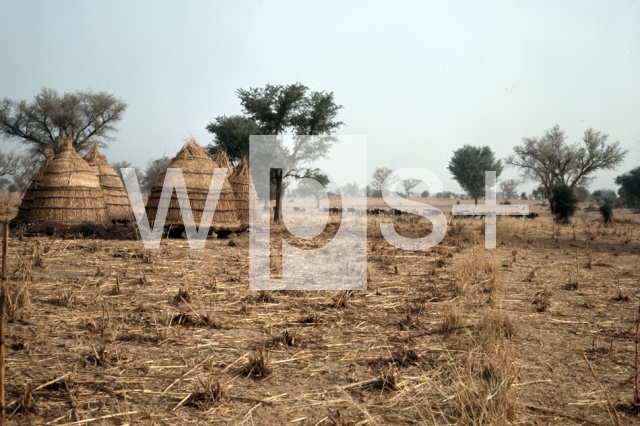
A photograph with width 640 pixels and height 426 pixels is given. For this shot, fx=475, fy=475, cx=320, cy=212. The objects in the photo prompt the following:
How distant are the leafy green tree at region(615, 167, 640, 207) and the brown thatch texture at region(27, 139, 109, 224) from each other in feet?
143

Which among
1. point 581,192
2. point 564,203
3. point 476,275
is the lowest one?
point 476,275

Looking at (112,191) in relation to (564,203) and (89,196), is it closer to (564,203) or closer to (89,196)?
(89,196)

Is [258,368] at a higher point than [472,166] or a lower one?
lower

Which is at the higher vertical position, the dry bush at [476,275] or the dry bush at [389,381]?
the dry bush at [476,275]

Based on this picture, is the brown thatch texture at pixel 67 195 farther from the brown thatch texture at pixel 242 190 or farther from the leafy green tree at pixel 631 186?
the leafy green tree at pixel 631 186

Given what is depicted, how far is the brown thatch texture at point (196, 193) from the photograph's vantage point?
11.1 meters

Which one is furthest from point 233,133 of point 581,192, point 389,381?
point 581,192

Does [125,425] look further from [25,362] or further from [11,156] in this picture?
[11,156]

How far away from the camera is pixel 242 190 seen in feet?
50.2

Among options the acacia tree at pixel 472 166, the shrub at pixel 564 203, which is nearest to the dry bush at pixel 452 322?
the shrub at pixel 564 203

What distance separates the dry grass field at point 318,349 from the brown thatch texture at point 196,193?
434 centimetres

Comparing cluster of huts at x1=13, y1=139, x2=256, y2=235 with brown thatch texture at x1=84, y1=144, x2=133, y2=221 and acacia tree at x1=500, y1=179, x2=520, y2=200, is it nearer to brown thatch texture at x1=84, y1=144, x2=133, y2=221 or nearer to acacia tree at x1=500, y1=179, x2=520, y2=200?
brown thatch texture at x1=84, y1=144, x2=133, y2=221

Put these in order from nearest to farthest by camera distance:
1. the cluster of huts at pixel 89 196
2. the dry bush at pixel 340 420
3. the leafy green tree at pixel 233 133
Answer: the dry bush at pixel 340 420 → the cluster of huts at pixel 89 196 → the leafy green tree at pixel 233 133

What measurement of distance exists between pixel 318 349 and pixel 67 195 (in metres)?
10.2
